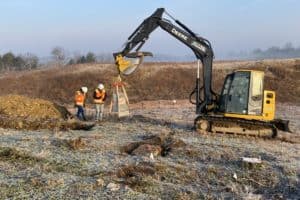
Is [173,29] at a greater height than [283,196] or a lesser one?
greater

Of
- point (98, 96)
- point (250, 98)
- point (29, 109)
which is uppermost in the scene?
point (250, 98)

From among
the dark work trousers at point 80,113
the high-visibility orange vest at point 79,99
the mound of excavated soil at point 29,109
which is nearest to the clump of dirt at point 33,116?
the mound of excavated soil at point 29,109

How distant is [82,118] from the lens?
72.2 feet

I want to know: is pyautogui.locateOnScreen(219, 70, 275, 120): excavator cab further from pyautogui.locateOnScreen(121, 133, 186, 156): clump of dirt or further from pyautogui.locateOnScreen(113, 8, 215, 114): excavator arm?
pyautogui.locateOnScreen(121, 133, 186, 156): clump of dirt

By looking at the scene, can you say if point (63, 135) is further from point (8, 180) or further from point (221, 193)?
point (221, 193)

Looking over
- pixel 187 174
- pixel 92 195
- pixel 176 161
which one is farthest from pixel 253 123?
pixel 92 195

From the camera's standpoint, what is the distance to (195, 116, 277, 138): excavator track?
18297mm

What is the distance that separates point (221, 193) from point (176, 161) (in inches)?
110

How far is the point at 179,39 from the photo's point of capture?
19812 mm

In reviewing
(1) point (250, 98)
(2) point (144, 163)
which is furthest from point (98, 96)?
(2) point (144, 163)

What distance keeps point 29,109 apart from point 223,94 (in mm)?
8105

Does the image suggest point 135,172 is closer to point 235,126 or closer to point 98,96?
point 235,126

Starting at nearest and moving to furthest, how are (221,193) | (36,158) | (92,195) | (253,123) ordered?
Result: (92,195) < (221,193) < (36,158) < (253,123)

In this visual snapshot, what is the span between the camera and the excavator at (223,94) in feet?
60.1
